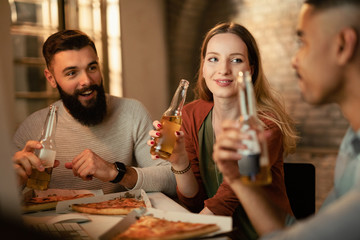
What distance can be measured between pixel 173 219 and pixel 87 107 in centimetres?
121

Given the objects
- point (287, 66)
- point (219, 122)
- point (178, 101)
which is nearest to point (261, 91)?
point (219, 122)

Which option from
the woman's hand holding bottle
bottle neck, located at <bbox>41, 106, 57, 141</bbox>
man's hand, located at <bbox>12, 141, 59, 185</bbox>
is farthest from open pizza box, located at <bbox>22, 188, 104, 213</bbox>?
the woman's hand holding bottle

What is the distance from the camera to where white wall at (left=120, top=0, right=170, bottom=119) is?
512 cm

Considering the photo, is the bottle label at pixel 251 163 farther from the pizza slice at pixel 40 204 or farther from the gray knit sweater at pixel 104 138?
the gray knit sweater at pixel 104 138

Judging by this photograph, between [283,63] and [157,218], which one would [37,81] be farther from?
[157,218]

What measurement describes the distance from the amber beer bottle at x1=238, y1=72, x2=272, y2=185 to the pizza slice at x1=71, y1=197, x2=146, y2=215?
0.50 meters

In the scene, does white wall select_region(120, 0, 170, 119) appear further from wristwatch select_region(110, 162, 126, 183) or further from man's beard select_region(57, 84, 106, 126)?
wristwatch select_region(110, 162, 126, 183)

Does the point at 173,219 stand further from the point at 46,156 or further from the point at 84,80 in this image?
the point at 84,80

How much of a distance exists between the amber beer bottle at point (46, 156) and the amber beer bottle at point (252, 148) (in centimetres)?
79

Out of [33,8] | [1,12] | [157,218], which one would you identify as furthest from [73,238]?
[33,8]

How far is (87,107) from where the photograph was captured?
228 cm

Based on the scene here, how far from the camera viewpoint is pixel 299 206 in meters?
2.08

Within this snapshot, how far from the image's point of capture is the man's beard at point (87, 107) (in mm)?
2303

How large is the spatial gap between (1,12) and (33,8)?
0.49 meters
